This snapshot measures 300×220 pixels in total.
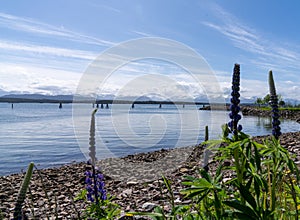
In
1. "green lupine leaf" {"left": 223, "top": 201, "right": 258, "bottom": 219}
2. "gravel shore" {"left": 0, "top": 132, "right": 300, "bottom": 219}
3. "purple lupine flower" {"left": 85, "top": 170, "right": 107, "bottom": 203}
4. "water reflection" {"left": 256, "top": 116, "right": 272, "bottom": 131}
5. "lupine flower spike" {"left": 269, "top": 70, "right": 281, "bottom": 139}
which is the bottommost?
"gravel shore" {"left": 0, "top": 132, "right": 300, "bottom": 219}

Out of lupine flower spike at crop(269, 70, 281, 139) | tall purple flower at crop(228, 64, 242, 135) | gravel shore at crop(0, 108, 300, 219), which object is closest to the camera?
tall purple flower at crop(228, 64, 242, 135)

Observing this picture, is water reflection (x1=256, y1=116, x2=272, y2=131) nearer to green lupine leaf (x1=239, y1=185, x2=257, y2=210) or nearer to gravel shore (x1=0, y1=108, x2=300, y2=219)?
gravel shore (x1=0, y1=108, x2=300, y2=219)

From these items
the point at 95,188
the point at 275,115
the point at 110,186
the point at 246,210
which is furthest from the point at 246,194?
the point at 110,186

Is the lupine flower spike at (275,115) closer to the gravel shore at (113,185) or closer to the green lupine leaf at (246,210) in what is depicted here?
the green lupine leaf at (246,210)

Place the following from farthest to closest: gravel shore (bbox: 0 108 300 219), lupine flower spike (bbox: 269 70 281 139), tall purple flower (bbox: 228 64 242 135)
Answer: gravel shore (bbox: 0 108 300 219) → lupine flower spike (bbox: 269 70 281 139) → tall purple flower (bbox: 228 64 242 135)

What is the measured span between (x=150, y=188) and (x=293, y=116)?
162 feet

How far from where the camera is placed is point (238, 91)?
6.54ft

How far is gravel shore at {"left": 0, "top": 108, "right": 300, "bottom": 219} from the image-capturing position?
571 cm

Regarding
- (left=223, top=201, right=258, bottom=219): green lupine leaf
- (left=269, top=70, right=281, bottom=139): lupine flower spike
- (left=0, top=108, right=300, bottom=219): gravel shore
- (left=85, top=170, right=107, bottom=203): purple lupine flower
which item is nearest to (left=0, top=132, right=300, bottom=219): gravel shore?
(left=0, top=108, right=300, bottom=219): gravel shore

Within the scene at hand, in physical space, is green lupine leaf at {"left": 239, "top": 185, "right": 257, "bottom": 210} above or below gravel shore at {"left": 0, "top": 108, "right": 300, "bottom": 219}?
above

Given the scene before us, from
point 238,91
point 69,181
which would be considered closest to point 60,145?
point 69,181

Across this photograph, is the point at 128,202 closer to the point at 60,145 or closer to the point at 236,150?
the point at 236,150

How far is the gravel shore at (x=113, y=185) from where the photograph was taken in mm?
5711

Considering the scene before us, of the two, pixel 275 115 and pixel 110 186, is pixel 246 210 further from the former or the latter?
pixel 110 186
